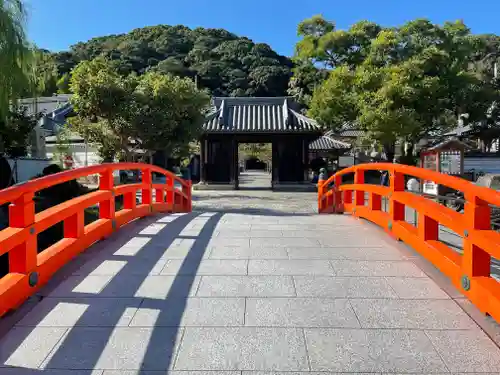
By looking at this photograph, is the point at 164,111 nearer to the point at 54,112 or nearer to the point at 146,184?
the point at 146,184

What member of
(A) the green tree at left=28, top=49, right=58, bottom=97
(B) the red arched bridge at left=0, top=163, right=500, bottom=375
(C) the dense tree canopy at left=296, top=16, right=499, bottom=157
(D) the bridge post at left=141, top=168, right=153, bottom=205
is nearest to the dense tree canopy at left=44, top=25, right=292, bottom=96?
(C) the dense tree canopy at left=296, top=16, right=499, bottom=157

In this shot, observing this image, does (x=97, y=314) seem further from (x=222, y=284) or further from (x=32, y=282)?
(x=222, y=284)

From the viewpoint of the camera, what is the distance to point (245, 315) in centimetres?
282

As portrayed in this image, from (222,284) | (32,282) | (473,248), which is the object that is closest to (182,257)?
(222,284)

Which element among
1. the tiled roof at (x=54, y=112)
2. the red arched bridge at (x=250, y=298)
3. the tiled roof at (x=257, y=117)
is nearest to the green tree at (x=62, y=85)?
the tiled roof at (x=54, y=112)

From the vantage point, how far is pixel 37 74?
8.25 meters

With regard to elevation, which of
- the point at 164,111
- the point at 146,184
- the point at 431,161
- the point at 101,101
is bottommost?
the point at 146,184

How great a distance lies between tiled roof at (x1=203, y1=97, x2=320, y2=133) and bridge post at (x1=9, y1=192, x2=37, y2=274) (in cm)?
1547

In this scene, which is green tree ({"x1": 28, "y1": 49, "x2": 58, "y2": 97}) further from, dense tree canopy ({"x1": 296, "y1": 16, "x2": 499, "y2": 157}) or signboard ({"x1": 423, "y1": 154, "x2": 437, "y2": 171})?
signboard ({"x1": 423, "y1": 154, "x2": 437, "y2": 171})

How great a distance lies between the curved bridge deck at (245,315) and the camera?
2.27 metres

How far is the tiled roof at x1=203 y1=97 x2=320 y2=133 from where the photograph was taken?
18484 mm

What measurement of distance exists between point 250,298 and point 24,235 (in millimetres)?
1625

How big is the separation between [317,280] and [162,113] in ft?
32.6

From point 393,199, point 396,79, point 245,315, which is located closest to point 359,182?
point 393,199
